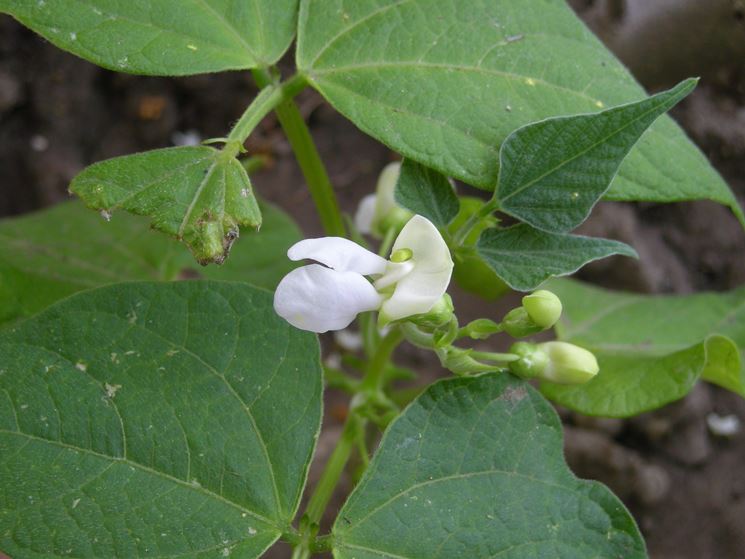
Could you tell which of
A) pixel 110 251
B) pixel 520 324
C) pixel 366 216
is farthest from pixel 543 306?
pixel 110 251

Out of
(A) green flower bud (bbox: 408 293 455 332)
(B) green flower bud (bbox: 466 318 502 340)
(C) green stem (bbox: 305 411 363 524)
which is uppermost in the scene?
(A) green flower bud (bbox: 408 293 455 332)

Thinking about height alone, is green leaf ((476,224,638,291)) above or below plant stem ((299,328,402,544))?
above

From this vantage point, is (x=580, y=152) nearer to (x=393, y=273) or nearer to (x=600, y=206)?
(x=393, y=273)

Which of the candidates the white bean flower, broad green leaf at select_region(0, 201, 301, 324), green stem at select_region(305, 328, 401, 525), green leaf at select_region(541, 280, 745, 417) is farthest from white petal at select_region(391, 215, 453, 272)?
broad green leaf at select_region(0, 201, 301, 324)

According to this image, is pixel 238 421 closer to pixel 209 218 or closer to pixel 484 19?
pixel 209 218

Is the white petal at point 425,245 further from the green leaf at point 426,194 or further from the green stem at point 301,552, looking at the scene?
the green stem at point 301,552

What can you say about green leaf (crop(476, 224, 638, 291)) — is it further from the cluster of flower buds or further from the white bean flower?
the white bean flower
